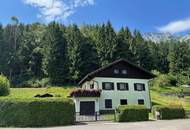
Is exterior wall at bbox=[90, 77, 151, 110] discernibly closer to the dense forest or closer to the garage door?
the garage door

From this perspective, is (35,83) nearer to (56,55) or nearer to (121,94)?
(56,55)

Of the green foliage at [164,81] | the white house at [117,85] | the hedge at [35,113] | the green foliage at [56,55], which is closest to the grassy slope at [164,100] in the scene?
the green foliage at [164,81]

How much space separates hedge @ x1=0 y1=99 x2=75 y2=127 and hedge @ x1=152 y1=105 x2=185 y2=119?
1089 centimetres

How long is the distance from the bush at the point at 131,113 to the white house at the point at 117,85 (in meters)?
10.4

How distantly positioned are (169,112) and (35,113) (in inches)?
627

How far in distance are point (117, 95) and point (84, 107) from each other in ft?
23.4

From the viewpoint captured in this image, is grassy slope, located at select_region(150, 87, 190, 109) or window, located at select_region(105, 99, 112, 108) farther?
grassy slope, located at select_region(150, 87, 190, 109)

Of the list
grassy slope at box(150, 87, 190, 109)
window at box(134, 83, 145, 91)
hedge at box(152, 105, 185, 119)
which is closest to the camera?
hedge at box(152, 105, 185, 119)

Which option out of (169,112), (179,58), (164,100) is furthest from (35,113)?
(179,58)

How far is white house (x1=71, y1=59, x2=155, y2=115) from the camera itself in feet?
138

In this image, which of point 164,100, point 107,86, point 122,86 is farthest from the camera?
point 164,100

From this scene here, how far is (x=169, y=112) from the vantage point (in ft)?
105

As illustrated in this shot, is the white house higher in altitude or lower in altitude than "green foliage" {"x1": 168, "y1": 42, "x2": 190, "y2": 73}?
lower

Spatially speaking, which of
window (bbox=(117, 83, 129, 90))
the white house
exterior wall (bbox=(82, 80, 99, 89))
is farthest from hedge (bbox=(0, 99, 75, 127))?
window (bbox=(117, 83, 129, 90))
